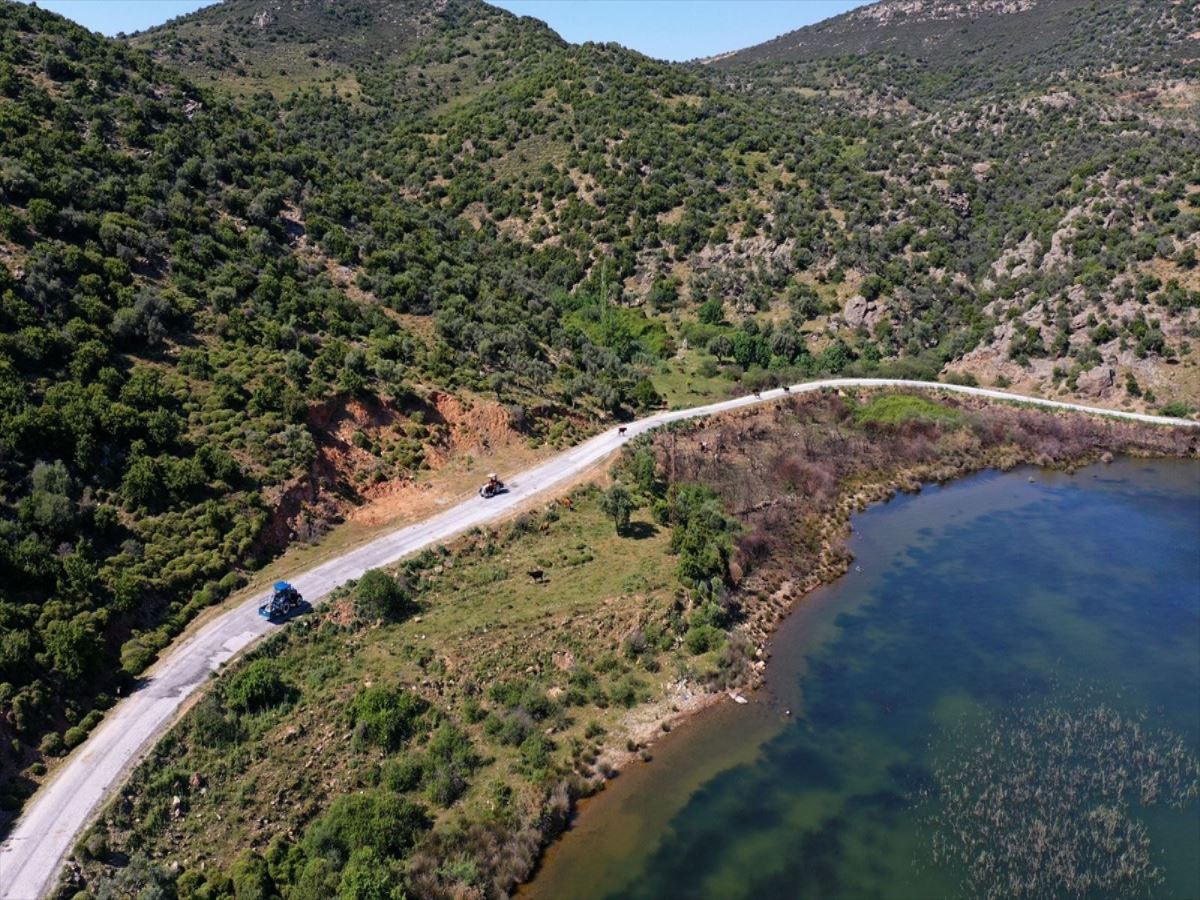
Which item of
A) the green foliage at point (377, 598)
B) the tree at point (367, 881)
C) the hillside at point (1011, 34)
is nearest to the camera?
the tree at point (367, 881)

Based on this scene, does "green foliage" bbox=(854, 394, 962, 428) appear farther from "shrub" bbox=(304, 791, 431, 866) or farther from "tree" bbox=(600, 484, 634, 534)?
"shrub" bbox=(304, 791, 431, 866)

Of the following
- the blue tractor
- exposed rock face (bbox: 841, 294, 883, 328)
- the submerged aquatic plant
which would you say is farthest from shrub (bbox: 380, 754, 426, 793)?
exposed rock face (bbox: 841, 294, 883, 328)

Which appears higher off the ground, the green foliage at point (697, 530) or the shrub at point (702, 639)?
the green foliage at point (697, 530)

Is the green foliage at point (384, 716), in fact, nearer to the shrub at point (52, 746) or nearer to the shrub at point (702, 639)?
the shrub at point (52, 746)

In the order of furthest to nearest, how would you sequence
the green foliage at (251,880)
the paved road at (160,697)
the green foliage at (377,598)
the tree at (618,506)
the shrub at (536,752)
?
the tree at (618,506)
the green foliage at (377,598)
the shrub at (536,752)
the paved road at (160,697)
the green foliage at (251,880)

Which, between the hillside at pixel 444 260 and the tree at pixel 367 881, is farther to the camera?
the hillside at pixel 444 260

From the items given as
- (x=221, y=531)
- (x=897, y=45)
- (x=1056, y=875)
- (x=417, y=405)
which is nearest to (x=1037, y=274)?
(x=417, y=405)

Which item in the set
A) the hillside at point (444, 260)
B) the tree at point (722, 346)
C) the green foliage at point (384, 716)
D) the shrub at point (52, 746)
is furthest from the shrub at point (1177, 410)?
the shrub at point (52, 746)

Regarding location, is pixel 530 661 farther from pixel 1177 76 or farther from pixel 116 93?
pixel 1177 76

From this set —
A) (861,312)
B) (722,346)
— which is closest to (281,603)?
(722,346)
